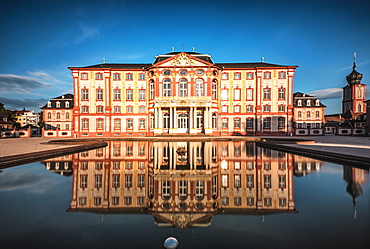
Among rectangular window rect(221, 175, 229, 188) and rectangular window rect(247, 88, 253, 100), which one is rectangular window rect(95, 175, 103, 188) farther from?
rectangular window rect(247, 88, 253, 100)

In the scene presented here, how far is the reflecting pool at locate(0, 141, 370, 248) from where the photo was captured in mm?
3412

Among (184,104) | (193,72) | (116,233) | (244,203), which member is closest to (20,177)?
(116,233)

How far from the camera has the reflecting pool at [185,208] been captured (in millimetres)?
3412

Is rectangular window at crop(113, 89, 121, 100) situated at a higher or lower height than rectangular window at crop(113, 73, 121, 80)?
lower

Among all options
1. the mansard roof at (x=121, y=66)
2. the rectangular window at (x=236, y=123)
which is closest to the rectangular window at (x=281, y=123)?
the rectangular window at (x=236, y=123)

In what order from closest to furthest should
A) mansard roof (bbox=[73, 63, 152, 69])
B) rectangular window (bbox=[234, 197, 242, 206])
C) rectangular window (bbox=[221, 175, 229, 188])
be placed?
1. rectangular window (bbox=[234, 197, 242, 206])
2. rectangular window (bbox=[221, 175, 229, 188])
3. mansard roof (bbox=[73, 63, 152, 69])

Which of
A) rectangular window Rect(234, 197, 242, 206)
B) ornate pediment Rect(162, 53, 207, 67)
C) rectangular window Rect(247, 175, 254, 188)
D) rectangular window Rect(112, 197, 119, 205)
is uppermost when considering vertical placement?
ornate pediment Rect(162, 53, 207, 67)

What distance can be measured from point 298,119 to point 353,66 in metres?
54.4

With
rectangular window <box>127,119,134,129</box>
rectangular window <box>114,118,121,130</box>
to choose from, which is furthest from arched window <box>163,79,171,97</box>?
rectangular window <box>114,118,121,130</box>

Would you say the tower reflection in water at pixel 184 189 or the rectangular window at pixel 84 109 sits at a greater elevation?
the rectangular window at pixel 84 109

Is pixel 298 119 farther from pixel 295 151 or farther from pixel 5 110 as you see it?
pixel 5 110

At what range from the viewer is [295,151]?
13461 mm

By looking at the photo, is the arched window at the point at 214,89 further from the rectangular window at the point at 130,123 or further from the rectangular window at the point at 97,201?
the rectangular window at the point at 97,201

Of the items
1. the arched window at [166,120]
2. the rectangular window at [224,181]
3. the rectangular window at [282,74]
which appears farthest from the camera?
the rectangular window at [282,74]
